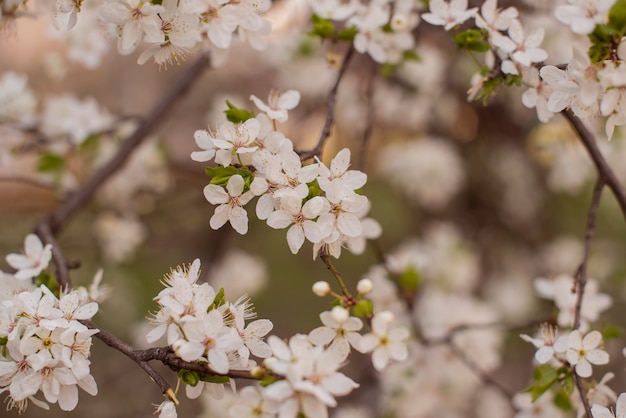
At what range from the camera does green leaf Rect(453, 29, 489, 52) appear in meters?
1.01

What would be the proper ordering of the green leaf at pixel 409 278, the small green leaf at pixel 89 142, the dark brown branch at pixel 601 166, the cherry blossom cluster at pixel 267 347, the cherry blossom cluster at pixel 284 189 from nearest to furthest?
the cherry blossom cluster at pixel 267 347 → the cherry blossom cluster at pixel 284 189 → the dark brown branch at pixel 601 166 → the green leaf at pixel 409 278 → the small green leaf at pixel 89 142

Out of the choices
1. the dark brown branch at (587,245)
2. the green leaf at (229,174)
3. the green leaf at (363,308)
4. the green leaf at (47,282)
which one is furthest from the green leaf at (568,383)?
the green leaf at (47,282)

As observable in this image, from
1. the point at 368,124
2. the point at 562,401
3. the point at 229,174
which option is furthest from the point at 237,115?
the point at 562,401

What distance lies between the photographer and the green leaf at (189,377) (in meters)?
0.83

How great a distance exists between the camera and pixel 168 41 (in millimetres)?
946

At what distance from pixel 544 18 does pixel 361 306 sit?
106cm

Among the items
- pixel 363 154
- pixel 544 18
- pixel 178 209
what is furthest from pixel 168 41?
pixel 178 209

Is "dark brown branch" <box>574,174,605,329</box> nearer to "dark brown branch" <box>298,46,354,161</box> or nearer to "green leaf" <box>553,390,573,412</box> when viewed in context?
"green leaf" <box>553,390,573,412</box>

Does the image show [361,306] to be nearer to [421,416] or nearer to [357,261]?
[421,416]

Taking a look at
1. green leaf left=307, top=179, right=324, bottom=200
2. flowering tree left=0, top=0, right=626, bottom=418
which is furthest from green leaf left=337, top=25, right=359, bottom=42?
green leaf left=307, top=179, right=324, bottom=200

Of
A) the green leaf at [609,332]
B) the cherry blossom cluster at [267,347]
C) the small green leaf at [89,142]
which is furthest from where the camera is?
the small green leaf at [89,142]

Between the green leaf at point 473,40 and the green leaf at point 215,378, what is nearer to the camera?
the green leaf at point 215,378

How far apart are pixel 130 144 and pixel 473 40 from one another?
2.79ft

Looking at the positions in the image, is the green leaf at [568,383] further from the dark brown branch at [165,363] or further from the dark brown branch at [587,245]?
the dark brown branch at [165,363]
